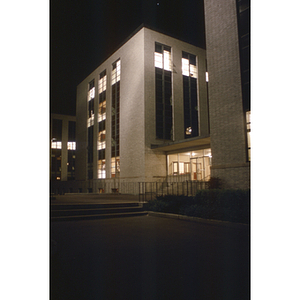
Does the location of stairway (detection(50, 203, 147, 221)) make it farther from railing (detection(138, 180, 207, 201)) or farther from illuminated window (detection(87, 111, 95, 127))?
illuminated window (detection(87, 111, 95, 127))

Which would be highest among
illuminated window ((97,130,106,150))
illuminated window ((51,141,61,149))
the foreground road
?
illuminated window ((51,141,61,149))

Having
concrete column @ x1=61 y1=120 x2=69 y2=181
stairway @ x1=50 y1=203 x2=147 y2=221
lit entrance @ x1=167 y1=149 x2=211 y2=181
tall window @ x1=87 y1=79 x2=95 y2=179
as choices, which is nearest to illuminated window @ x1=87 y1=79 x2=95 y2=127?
tall window @ x1=87 y1=79 x2=95 y2=179

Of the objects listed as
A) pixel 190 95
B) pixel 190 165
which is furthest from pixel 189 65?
pixel 190 165

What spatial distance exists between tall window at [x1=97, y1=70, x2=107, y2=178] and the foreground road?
22.9 m

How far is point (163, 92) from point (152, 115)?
2.73 meters

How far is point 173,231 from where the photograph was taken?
691cm

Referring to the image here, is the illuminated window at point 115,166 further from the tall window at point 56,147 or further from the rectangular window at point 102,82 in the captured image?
the tall window at point 56,147

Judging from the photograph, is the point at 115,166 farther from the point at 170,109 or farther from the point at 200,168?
the point at 200,168

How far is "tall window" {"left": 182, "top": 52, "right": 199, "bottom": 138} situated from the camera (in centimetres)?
2552

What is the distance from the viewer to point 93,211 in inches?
416

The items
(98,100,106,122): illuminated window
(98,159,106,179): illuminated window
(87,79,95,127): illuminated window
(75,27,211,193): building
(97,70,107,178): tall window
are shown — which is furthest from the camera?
(87,79,95,127): illuminated window
